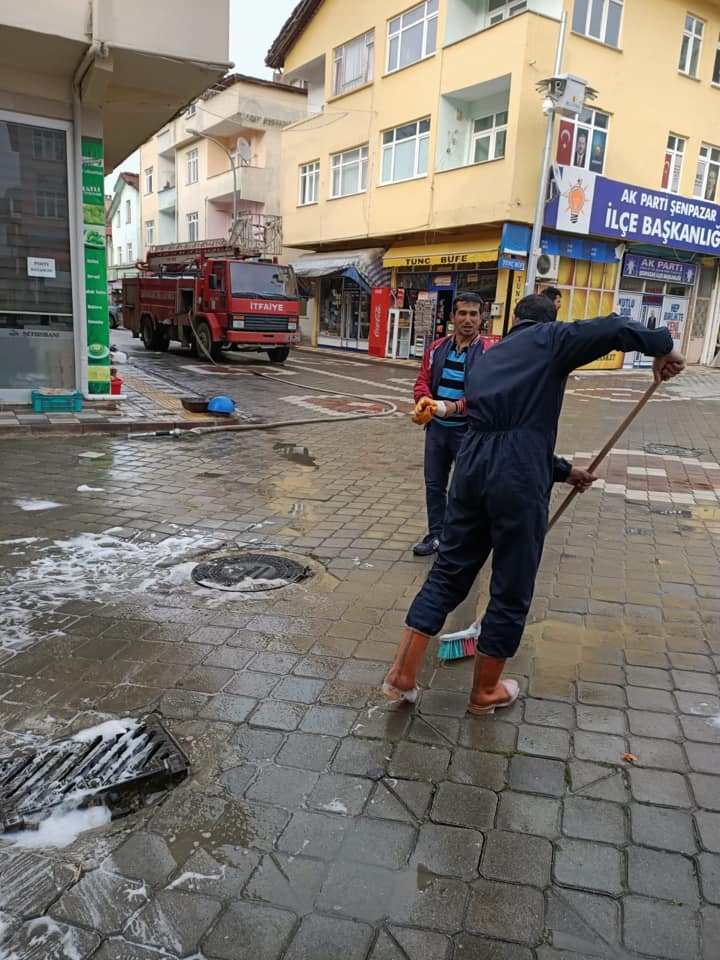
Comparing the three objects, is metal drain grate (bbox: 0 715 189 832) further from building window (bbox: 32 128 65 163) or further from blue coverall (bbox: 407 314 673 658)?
building window (bbox: 32 128 65 163)

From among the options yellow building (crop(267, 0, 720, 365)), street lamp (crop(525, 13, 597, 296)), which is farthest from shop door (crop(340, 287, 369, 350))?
street lamp (crop(525, 13, 597, 296))

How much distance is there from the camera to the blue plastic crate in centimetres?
963

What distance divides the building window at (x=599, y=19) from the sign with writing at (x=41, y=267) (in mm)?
16528

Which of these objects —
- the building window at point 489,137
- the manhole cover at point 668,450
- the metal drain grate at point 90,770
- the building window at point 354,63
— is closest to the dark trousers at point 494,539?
the metal drain grate at point 90,770

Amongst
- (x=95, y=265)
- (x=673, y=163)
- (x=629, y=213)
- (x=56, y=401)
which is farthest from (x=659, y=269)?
(x=56, y=401)

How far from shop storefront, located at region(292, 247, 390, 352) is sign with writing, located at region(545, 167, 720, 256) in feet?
23.0

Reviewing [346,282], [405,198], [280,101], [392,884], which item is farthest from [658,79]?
[392,884]

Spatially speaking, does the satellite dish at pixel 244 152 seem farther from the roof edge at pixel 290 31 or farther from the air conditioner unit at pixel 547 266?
the air conditioner unit at pixel 547 266

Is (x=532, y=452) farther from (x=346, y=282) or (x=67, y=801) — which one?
(x=346, y=282)

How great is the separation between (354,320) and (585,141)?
33.4 feet

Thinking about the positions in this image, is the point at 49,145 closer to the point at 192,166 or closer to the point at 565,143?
the point at 565,143

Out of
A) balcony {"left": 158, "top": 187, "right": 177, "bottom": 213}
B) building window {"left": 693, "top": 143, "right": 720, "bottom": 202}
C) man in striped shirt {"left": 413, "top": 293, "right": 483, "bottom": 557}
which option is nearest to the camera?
man in striped shirt {"left": 413, "top": 293, "right": 483, "bottom": 557}

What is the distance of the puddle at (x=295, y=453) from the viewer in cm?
807

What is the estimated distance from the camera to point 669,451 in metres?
9.66
